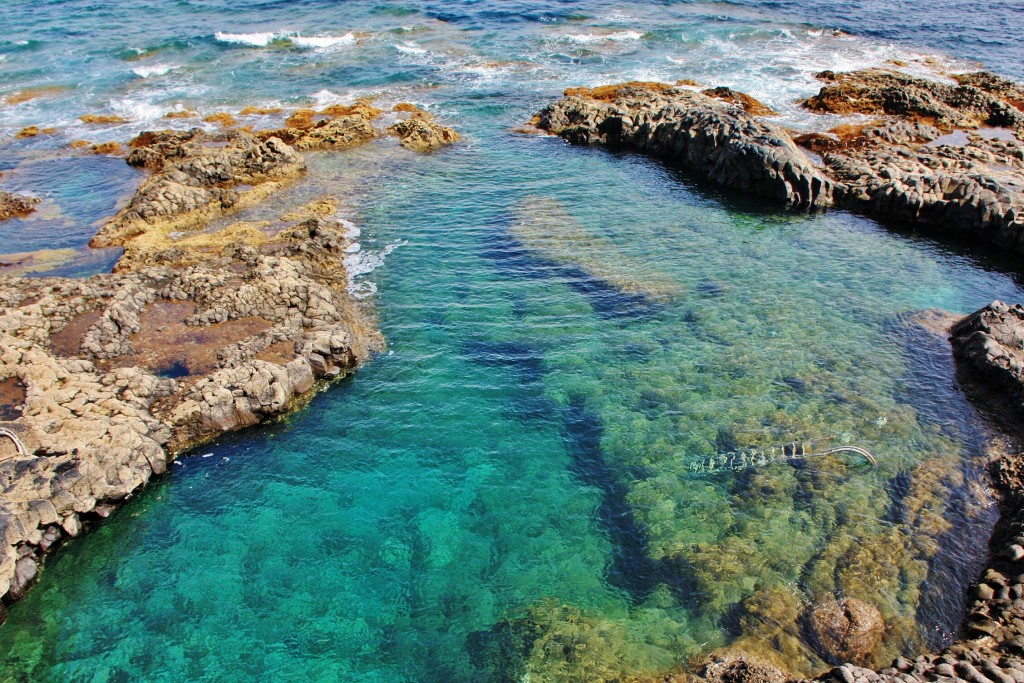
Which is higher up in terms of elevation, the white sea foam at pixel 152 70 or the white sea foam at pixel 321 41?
the white sea foam at pixel 321 41

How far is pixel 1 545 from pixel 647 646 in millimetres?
17679

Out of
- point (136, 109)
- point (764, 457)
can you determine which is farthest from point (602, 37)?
point (764, 457)

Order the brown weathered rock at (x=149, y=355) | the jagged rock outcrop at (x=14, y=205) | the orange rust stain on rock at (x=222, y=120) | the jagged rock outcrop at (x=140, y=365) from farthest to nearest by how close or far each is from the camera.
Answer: the orange rust stain on rock at (x=222, y=120) < the jagged rock outcrop at (x=14, y=205) < the brown weathered rock at (x=149, y=355) < the jagged rock outcrop at (x=140, y=365)

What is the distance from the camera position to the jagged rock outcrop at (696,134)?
40.3 m

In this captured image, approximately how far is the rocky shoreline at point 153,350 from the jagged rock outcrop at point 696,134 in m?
23.7

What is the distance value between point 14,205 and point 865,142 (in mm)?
55100

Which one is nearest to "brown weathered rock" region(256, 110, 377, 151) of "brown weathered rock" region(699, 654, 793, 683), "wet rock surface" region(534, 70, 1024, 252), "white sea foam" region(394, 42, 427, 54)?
"wet rock surface" region(534, 70, 1024, 252)

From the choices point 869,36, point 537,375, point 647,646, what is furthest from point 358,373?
point 869,36

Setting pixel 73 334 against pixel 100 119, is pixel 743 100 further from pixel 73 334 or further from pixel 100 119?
pixel 100 119

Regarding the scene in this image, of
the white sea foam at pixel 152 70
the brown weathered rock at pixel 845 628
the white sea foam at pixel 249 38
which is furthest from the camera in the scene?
the white sea foam at pixel 249 38

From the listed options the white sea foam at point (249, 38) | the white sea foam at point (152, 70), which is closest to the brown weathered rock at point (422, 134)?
the white sea foam at point (152, 70)

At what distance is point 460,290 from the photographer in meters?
32.0

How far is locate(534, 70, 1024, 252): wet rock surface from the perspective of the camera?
37188mm

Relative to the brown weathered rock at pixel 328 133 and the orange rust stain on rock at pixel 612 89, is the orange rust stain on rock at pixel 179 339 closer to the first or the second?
the brown weathered rock at pixel 328 133
